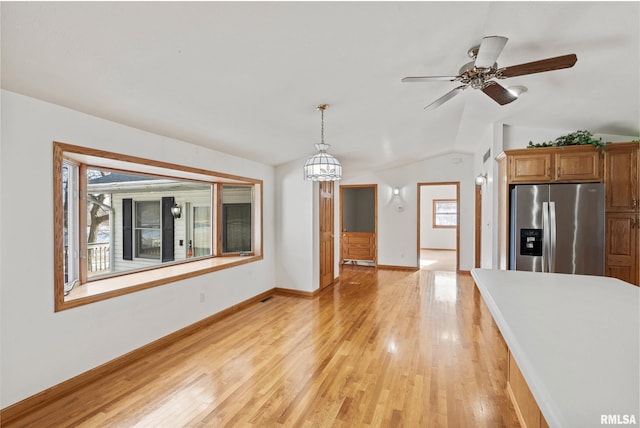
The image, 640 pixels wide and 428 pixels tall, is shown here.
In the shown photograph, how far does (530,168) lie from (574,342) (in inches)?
134

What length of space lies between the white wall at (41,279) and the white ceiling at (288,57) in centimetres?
18

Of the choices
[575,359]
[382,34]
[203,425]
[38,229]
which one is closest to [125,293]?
[38,229]

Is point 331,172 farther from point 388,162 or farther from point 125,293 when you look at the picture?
point 388,162

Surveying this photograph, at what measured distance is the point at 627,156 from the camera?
11.4 feet

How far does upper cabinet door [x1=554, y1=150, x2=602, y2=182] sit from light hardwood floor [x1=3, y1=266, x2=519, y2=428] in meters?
2.04

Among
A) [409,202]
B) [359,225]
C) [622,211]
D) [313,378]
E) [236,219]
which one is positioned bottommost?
[313,378]

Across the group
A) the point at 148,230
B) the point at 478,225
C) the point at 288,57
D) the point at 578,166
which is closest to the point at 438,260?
Answer: the point at 478,225

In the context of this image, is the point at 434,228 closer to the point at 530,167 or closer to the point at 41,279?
the point at 530,167

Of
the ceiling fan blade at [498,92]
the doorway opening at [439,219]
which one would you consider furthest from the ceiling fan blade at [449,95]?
the doorway opening at [439,219]

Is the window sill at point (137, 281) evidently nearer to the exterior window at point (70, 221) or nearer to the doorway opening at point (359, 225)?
the exterior window at point (70, 221)

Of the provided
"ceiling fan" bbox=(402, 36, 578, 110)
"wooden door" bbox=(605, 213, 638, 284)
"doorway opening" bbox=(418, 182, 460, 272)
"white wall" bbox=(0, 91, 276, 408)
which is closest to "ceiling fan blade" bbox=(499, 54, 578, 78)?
"ceiling fan" bbox=(402, 36, 578, 110)

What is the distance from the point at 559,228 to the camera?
3.53 meters

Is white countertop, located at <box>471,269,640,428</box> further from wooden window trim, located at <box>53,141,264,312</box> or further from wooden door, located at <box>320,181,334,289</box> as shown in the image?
wooden door, located at <box>320,181,334,289</box>

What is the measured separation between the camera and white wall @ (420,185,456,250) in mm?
11049
